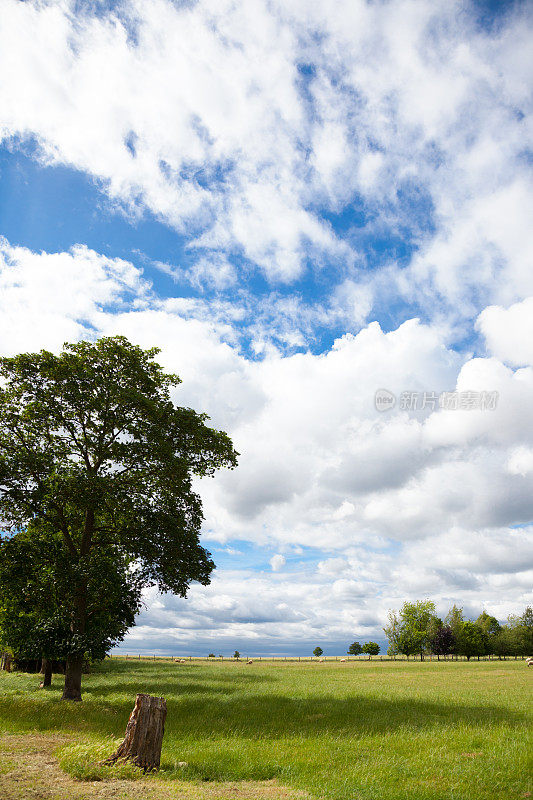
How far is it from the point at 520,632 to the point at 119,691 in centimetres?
12498

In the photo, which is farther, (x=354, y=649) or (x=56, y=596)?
(x=354, y=649)

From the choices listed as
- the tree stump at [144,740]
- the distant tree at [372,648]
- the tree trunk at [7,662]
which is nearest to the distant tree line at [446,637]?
the distant tree at [372,648]

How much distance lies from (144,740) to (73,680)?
1602cm

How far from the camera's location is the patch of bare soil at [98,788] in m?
10.2

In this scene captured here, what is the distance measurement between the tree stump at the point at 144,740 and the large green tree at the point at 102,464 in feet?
43.0

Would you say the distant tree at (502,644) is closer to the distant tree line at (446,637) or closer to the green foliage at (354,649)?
the distant tree line at (446,637)

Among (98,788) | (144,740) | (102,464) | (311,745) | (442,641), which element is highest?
(102,464)

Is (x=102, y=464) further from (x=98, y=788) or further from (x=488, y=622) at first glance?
(x=488, y=622)

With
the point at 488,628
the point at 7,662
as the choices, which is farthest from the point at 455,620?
the point at 7,662

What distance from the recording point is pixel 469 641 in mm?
114938

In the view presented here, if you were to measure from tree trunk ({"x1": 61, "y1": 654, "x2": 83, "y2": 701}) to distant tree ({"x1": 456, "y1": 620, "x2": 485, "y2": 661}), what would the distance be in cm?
11168

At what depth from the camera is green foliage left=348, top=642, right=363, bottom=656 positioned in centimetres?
16159

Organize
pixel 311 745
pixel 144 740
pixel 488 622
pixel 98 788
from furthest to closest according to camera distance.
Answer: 1. pixel 488 622
2. pixel 311 745
3. pixel 144 740
4. pixel 98 788

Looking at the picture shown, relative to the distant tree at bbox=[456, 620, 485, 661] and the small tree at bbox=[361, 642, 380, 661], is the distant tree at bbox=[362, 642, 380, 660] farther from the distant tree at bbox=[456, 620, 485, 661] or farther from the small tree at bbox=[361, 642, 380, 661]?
the distant tree at bbox=[456, 620, 485, 661]
